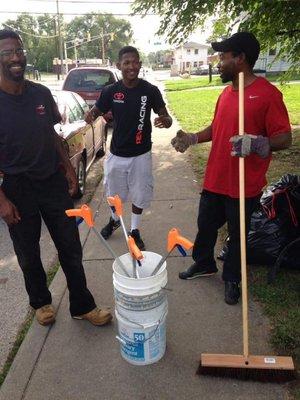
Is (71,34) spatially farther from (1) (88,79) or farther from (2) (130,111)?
(2) (130,111)

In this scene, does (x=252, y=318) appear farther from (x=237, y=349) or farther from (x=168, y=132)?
(x=168, y=132)

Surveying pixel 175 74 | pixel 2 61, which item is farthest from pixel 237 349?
pixel 175 74

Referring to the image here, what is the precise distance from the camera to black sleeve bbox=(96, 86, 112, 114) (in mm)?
3961

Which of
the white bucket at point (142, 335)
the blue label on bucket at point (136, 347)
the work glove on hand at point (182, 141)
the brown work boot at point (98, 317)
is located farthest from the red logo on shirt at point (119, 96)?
the blue label on bucket at point (136, 347)

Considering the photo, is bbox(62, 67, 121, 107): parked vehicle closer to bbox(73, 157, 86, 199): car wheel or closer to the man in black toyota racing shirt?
bbox(73, 157, 86, 199): car wheel

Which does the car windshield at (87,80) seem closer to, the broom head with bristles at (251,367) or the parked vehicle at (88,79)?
the parked vehicle at (88,79)

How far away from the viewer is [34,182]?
9.19 feet

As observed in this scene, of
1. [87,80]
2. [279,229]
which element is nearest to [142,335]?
[279,229]

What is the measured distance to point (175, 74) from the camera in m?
58.8

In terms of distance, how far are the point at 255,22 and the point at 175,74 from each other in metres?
55.8

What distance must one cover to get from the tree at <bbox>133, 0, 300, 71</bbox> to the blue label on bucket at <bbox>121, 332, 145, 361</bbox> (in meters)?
4.13

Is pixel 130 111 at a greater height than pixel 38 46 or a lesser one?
lesser

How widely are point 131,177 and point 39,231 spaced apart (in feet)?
4.70

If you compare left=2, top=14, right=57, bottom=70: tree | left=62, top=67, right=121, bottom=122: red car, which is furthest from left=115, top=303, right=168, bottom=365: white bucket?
left=2, top=14, right=57, bottom=70: tree
